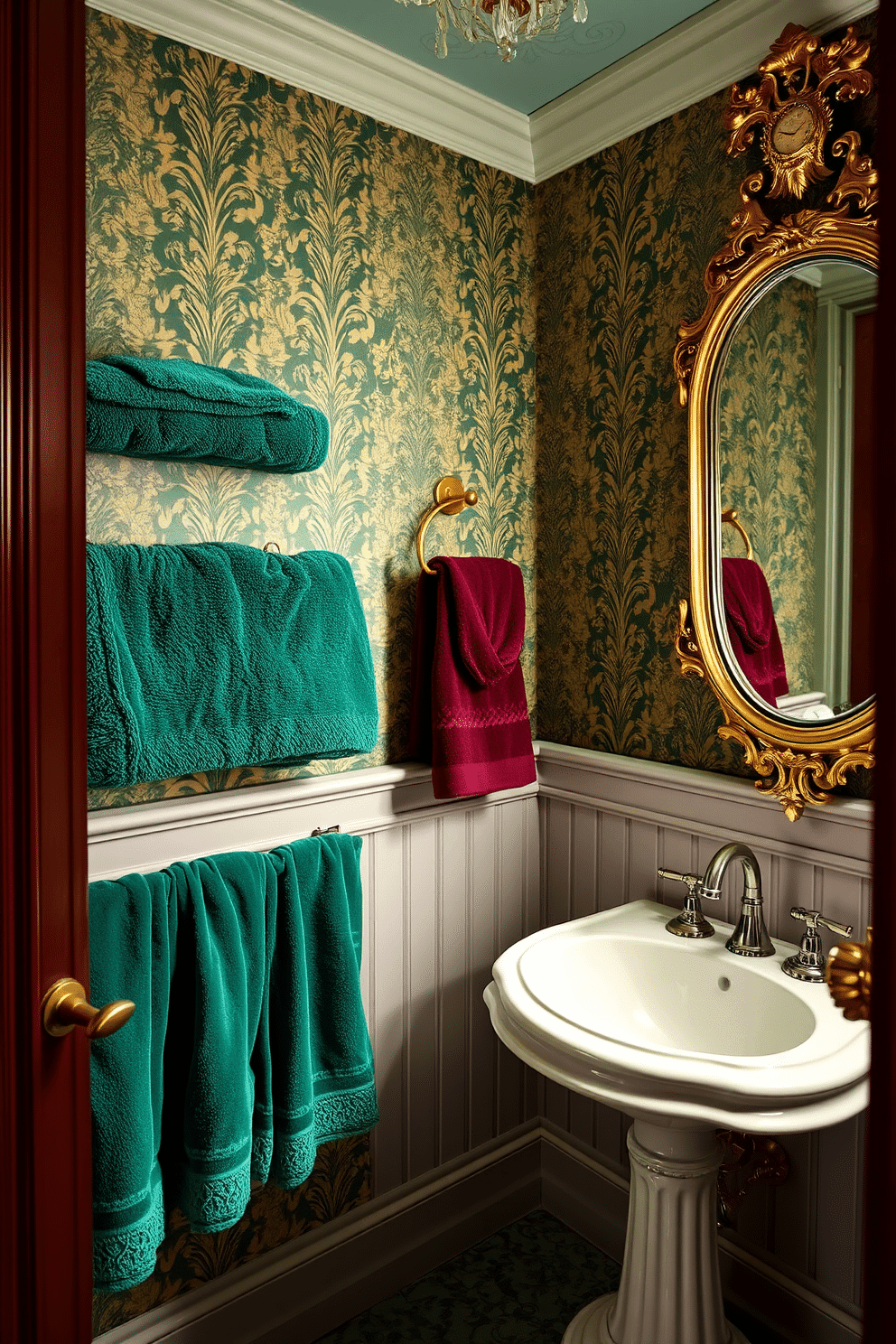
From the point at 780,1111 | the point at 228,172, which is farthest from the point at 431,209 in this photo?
the point at 780,1111

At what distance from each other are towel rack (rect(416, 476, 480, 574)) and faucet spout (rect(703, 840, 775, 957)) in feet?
2.56

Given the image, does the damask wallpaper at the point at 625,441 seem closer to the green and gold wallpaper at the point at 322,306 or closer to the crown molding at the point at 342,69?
the green and gold wallpaper at the point at 322,306

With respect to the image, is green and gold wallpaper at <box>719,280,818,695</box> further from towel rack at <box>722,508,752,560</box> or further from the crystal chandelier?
the crystal chandelier

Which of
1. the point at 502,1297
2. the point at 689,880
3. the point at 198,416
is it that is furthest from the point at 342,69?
the point at 502,1297

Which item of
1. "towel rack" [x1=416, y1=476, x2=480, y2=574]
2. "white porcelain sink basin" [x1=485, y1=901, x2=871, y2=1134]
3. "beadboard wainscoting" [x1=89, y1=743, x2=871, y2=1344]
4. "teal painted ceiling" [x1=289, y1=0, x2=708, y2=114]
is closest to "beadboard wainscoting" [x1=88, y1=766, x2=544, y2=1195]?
"beadboard wainscoting" [x1=89, y1=743, x2=871, y2=1344]

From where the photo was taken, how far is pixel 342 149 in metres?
1.67

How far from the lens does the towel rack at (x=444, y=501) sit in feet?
5.92

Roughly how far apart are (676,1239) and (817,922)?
55cm

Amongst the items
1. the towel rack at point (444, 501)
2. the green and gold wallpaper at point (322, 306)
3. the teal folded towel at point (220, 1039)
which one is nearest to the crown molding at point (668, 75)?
the green and gold wallpaper at point (322, 306)

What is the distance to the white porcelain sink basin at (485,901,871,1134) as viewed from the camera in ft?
3.77

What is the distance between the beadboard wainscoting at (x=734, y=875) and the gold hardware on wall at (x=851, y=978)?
3.24ft

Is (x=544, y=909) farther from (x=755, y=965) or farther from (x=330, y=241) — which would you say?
(x=330, y=241)

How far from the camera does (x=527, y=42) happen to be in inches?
64.1

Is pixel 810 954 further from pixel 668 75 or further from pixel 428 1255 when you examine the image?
pixel 668 75
